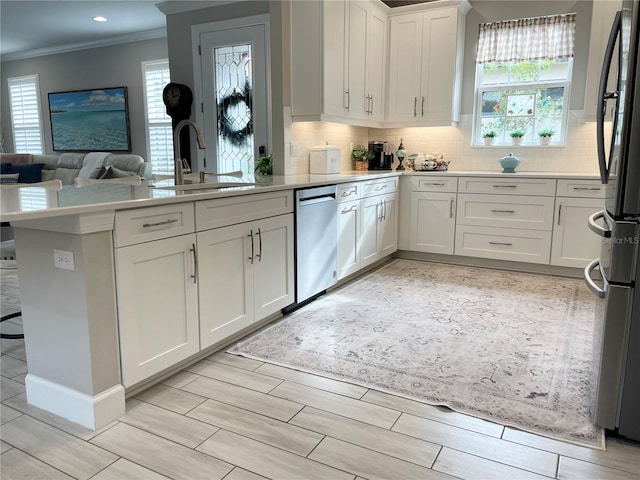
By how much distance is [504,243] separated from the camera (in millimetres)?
4492

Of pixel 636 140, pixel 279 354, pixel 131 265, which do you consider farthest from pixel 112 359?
pixel 636 140

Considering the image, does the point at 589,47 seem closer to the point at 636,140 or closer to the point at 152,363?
the point at 636,140

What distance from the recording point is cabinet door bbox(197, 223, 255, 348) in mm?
2430

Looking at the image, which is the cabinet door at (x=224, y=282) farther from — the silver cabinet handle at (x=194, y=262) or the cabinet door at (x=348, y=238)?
the cabinet door at (x=348, y=238)

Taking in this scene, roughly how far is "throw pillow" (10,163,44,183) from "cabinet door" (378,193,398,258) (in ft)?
18.8

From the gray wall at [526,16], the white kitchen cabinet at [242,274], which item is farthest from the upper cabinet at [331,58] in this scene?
the white kitchen cabinet at [242,274]

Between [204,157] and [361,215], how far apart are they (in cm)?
257

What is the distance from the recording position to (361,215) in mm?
4113

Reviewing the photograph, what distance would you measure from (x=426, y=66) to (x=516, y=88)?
938 mm

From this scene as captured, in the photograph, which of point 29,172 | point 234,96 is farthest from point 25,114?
point 234,96

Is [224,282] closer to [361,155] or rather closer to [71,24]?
[361,155]

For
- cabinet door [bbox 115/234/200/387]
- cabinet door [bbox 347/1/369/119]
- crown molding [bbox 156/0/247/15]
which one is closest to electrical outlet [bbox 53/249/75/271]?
cabinet door [bbox 115/234/200/387]

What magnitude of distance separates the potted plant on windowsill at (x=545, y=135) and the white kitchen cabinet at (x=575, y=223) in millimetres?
762

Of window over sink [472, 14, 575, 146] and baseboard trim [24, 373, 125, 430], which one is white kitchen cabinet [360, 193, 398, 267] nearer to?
window over sink [472, 14, 575, 146]
